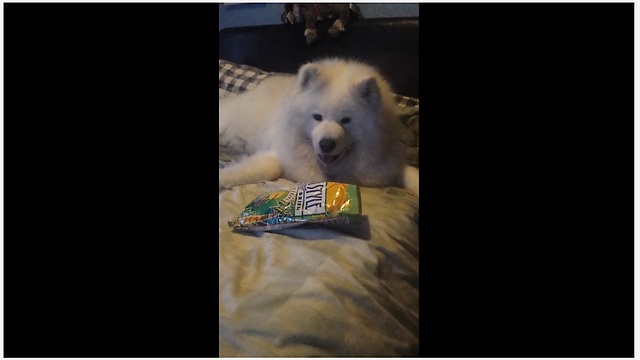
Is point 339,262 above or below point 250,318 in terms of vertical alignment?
above

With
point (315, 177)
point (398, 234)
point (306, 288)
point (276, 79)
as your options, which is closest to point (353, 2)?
point (276, 79)

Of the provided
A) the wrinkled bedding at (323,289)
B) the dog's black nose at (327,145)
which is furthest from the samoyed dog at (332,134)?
the wrinkled bedding at (323,289)

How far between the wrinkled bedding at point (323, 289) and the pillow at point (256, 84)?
217 millimetres

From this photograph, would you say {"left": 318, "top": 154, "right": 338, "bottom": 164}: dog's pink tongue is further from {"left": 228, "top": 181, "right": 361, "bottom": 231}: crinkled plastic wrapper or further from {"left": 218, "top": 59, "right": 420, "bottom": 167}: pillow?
{"left": 218, "top": 59, "right": 420, "bottom": 167}: pillow

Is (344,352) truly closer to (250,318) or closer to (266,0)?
(250,318)

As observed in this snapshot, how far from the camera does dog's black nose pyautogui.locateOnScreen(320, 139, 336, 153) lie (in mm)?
1126

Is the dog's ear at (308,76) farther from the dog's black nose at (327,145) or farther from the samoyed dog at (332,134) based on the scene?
the dog's black nose at (327,145)

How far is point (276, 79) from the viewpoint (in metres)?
1.28

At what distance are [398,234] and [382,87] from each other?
418 millimetres

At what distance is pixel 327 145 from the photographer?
1.13 metres

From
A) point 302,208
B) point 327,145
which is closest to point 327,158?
point 327,145

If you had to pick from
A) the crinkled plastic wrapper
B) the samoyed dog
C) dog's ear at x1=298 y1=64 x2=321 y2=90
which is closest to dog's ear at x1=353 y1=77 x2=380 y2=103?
the samoyed dog

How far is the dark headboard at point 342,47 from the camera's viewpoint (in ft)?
3.80

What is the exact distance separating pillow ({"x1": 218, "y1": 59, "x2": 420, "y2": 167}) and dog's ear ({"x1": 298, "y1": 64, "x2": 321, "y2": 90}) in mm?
139
